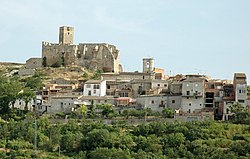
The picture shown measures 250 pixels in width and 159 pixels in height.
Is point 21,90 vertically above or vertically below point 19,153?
above

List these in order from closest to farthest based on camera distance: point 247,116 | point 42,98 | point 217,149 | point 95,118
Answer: point 217,149 < point 247,116 < point 95,118 < point 42,98

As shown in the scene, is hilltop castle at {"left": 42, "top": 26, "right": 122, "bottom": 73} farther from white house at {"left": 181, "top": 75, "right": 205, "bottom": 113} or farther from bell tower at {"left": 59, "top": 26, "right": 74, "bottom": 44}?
white house at {"left": 181, "top": 75, "right": 205, "bottom": 113}

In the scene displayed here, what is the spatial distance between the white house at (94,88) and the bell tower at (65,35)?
1309 centimetres

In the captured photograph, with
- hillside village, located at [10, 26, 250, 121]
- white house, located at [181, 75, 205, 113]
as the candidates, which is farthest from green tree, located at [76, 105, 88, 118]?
white house, located at [181, 75, 205, 113]

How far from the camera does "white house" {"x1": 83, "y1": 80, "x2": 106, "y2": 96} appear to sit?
46.1 m

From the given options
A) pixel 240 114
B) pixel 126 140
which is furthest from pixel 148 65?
pixel 126 140

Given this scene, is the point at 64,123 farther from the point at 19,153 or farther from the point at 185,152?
the point at 185,152

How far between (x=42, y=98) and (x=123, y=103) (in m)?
6.18

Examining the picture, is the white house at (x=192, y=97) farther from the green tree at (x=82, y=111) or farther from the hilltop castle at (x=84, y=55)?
the hilltop castle at (x=84, y=55)

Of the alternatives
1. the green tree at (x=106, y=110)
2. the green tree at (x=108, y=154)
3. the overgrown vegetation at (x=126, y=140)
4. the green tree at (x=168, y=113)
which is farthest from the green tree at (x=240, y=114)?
the green tree at (x=106, y=110)

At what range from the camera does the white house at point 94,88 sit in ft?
151

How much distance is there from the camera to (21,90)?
4609 centimetres

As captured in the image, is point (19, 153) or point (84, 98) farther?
point (84, 98)

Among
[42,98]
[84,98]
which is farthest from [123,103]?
[42,98]
